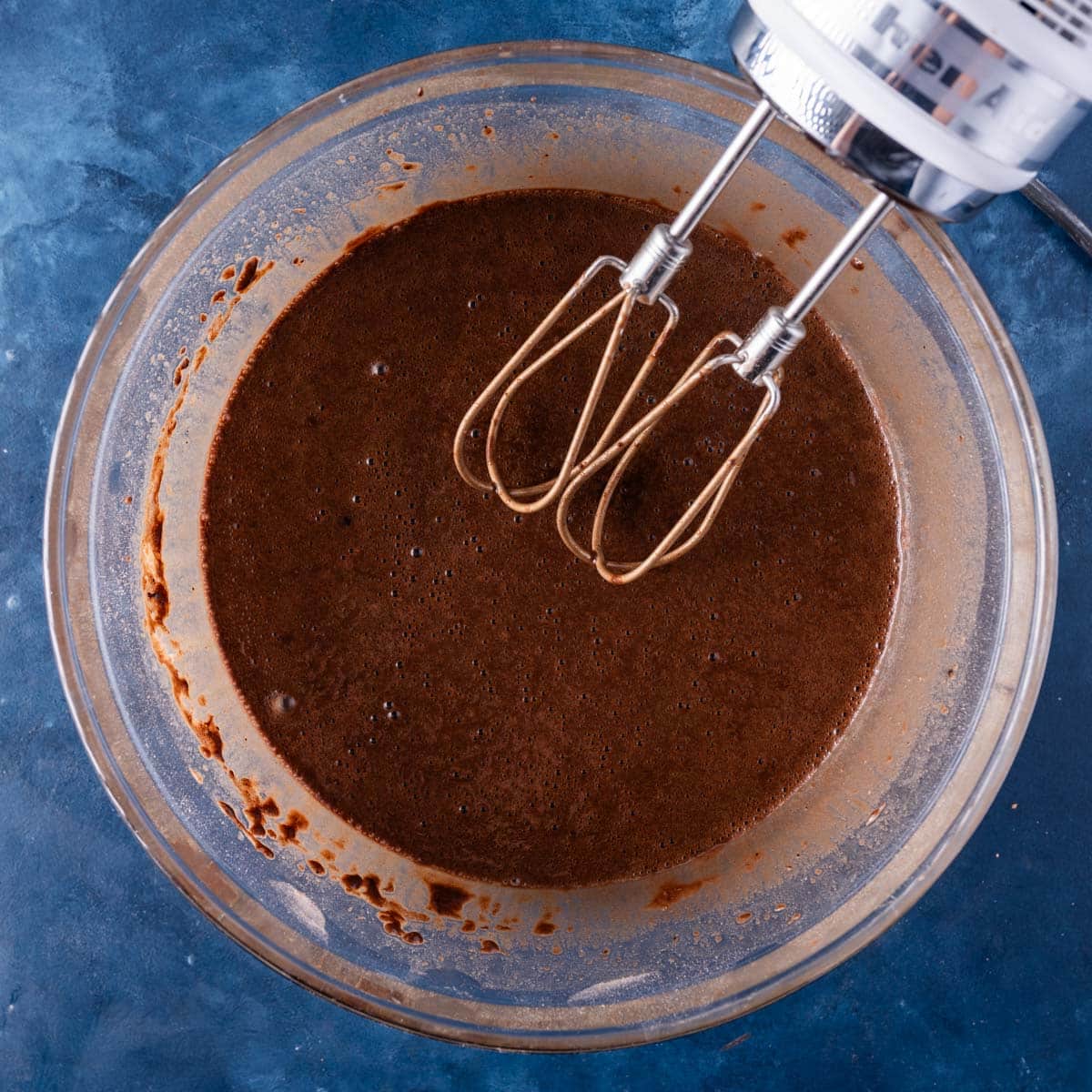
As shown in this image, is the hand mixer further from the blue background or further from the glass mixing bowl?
the blue background

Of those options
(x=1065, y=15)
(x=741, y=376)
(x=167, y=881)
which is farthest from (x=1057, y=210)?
(x=167, y=881)


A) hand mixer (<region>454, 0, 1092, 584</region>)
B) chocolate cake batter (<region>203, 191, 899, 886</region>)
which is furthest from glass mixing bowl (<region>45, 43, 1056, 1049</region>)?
hand mixer (<region>454, 0, 1092, 584</region>)

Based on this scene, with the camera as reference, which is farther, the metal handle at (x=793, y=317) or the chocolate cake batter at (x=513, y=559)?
the chocolate cake batter at (x=513, y=559)

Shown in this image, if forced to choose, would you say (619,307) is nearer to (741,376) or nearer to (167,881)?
(741,376)

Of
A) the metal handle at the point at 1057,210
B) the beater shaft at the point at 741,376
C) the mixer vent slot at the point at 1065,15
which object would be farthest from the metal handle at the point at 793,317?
the metal handle at the point at 1057,210

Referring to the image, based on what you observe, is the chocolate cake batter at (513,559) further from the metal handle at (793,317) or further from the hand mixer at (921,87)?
the hand mixer at (921,87)
